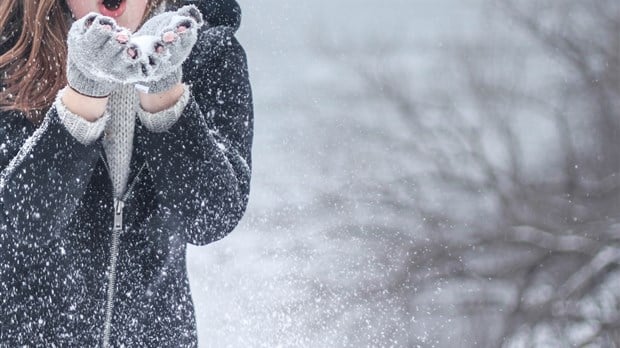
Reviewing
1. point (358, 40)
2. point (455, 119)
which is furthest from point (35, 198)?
point (358, 40)

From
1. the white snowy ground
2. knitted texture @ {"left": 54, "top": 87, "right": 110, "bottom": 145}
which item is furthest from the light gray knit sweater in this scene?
the white snowy ground

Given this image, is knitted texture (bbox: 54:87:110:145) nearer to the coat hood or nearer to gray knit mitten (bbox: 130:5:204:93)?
gray knit mitten (bbox: 130:5:204:93)

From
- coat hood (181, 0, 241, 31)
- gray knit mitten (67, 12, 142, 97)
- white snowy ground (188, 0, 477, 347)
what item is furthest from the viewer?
white snowy ground (188, 0, 477, 347)

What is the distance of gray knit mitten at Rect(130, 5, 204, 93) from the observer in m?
0.94

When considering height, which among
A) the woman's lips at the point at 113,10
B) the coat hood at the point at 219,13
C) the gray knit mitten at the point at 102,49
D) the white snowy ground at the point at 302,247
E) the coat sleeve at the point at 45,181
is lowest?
the white snowy ground at the point at 302,247

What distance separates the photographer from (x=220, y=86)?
118cm

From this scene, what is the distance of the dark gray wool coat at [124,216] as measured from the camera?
41.1 inches

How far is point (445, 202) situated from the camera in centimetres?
789

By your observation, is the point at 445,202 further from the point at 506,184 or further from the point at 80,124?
the point at 80,124

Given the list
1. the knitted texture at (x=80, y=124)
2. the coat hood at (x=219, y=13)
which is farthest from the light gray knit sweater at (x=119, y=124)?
the coat hood at (x=219, y=13)

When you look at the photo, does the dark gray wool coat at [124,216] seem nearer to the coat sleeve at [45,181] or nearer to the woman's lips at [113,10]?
the coat sleeve at [45,181]

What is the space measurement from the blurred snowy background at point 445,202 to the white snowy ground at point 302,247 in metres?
0.01

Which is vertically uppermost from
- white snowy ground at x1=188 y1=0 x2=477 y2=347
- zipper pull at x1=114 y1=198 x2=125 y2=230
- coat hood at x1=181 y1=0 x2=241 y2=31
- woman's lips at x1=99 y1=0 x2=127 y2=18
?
woman's lips at x1=99 y1=0 x2=127 y2=18

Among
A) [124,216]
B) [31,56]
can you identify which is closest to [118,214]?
[124,216]
